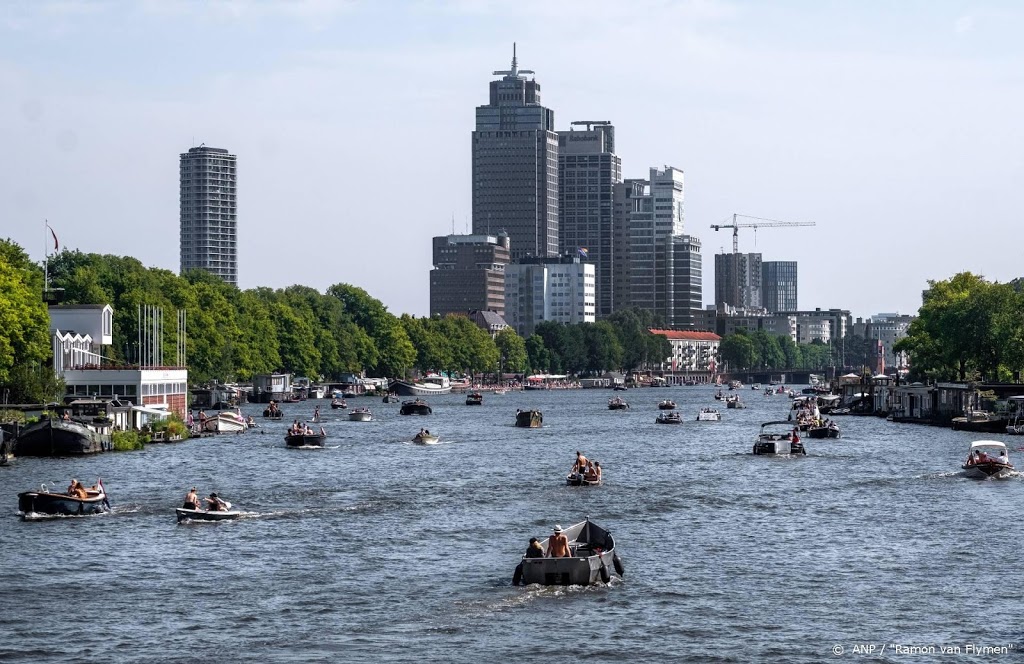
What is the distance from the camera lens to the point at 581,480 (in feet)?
363

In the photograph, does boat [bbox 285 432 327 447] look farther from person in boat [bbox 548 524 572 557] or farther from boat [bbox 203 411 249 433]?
person in boat [bbox 548 524 572 557]

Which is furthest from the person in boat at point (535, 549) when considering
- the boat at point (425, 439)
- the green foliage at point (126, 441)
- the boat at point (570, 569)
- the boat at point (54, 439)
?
the boat at point (425, 439)

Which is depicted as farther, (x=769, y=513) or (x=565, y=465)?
(x=565, y=465)

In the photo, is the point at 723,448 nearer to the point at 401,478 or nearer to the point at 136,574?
the point at 401,478

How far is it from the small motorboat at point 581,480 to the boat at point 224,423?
7895 cm

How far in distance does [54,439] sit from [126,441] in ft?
43.4

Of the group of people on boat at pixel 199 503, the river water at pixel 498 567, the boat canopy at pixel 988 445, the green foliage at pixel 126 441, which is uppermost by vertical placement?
the boat canopy at pixel 988 445

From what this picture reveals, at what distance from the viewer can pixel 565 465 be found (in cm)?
13212

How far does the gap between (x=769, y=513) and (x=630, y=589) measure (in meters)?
29.8

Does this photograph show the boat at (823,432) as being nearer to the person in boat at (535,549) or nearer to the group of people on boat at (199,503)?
the group of people on boat at (199,503)

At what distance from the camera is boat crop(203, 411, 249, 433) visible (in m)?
180

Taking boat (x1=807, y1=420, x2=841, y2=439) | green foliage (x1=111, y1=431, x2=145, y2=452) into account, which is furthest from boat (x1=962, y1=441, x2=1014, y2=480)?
green foliage (x1=111, y1=431, x2=145, y2=452)

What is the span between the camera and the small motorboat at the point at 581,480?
110m

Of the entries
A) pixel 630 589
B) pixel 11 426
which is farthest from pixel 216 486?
pixel 630 589
